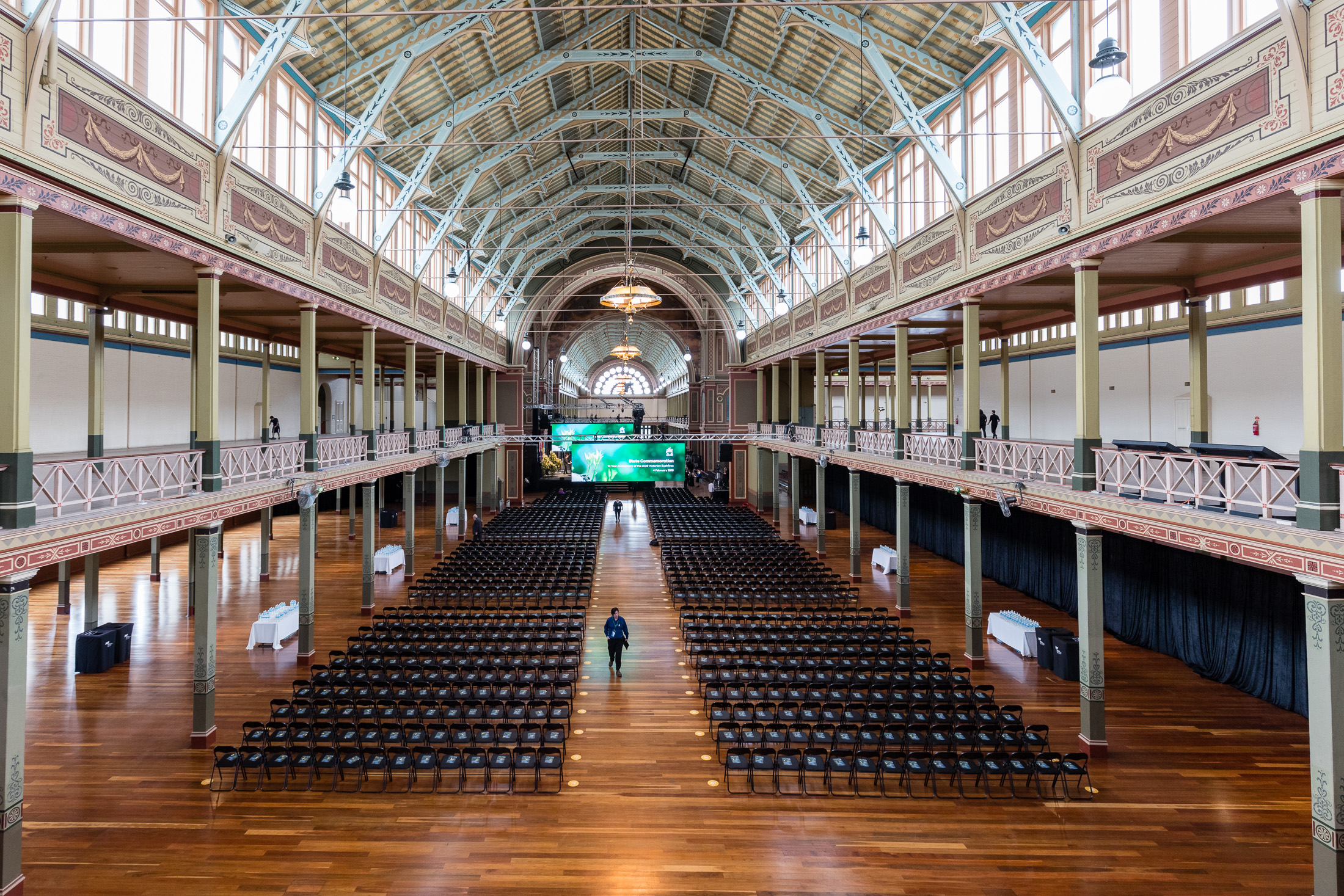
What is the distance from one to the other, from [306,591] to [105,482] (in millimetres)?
6696

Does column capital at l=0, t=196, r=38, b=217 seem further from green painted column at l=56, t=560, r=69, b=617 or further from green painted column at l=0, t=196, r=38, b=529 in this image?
green painted column at l=56, t=560, r=69, b=617

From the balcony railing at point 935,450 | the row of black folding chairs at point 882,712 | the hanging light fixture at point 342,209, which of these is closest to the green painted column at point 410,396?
the hanging light fixture at point 342,209

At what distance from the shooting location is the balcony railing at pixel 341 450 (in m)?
15.5

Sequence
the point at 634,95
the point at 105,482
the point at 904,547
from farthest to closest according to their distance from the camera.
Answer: the point at 634,95
the point at 904,547
the point at 105,482

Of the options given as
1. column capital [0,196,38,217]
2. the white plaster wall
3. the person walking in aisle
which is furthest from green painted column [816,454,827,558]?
column capital [0,196,38,217]

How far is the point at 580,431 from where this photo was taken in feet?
112

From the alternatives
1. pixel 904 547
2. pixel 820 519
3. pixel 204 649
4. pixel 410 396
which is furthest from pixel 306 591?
pixel 820 519

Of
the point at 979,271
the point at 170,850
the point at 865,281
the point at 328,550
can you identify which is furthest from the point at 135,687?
the point at 865,281

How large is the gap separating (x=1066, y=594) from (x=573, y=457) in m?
22.2

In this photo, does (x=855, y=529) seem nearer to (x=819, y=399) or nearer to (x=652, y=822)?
(x=819, y=399)

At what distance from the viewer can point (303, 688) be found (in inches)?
485

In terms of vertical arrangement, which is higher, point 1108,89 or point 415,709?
point 1108,89

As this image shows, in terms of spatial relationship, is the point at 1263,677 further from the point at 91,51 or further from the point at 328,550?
the point at 328,550

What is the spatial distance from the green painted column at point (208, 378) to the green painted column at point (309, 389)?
10.2ft
